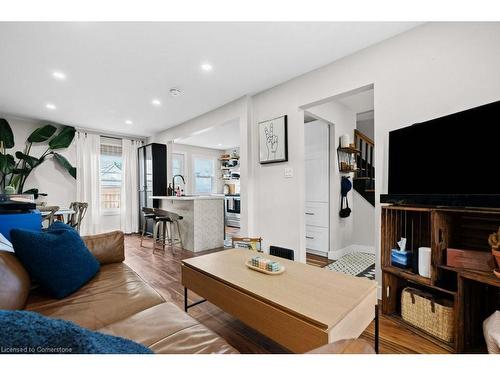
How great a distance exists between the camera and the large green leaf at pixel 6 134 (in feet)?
13.1

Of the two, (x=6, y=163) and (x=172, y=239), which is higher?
(x=6, y=163)

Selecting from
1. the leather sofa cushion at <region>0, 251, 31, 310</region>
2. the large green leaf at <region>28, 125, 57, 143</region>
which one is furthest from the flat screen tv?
the large green leaf at <region>28, 125, 57, 143</region>

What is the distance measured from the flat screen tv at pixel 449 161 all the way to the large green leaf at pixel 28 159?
583cm

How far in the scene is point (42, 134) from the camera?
439 cm

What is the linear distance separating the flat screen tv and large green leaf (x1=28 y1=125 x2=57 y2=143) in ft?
19.0

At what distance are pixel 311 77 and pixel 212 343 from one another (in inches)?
113

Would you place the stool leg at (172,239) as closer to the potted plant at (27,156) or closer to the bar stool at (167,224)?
the bar stool at (167,224)

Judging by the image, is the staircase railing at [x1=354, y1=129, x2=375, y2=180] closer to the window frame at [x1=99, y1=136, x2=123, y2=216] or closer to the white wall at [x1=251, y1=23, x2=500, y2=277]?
the white wall at [x1=251, y1=23, x2=500, y2=277]

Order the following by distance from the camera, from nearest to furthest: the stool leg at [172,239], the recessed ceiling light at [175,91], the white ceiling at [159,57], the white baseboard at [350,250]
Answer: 1. the white ceiling at [159,57]
2. the recessed ceiling light at [175,91]
3. the white baseboard at [350,250]
4. the stool leg at [172,239]

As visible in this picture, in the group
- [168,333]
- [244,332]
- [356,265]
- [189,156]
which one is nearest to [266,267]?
[244,332]

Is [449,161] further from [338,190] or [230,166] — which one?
[230,166]

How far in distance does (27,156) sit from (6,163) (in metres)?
0.32

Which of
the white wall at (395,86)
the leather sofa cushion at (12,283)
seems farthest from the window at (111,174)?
the leather sofa cushion at (12,283)

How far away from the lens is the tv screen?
1413 mm
